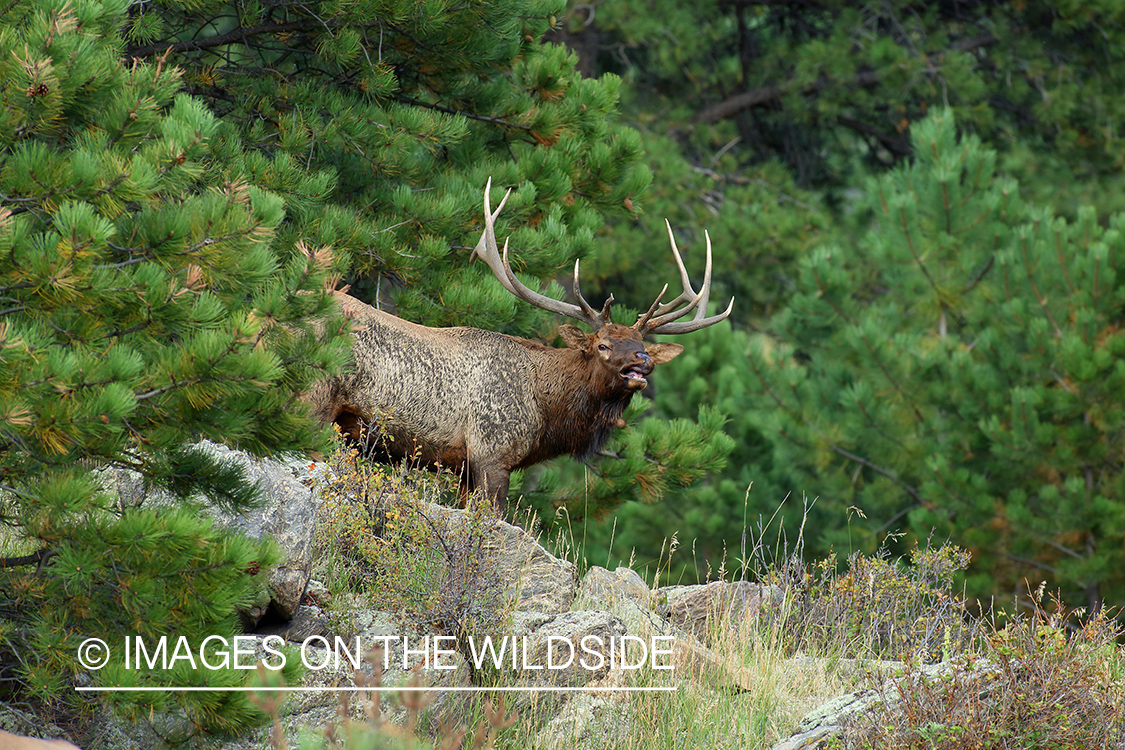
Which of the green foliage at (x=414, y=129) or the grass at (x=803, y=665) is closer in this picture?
the grass at (x=803, y=665)

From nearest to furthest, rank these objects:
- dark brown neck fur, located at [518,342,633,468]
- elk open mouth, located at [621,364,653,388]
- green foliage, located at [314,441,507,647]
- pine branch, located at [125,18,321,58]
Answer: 1. green foliage, located at [314,441,507,647]
2. elk open mouth, located at [621,364,653,388]
3. dark brown neck fur, located at [518,342,633,468]
4. pine branch, located at [125,18,321,58]

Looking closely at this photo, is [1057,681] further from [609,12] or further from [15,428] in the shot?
[609,12]

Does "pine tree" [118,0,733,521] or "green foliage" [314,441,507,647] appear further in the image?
"pine tree" [118,0,733,521]

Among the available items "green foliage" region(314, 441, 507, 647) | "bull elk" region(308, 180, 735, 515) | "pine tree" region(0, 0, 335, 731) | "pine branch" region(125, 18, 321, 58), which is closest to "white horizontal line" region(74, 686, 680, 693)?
"pine tree" region(0, 0, 335, 731)

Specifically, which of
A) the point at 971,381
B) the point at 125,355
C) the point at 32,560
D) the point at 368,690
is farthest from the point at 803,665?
the point at 971,381

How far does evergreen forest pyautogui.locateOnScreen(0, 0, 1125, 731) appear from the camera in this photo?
375cm

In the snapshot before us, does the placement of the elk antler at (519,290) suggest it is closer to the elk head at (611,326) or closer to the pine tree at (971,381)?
the elk head at (611,326)

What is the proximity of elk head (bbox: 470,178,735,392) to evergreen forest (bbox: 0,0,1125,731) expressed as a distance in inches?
14.3

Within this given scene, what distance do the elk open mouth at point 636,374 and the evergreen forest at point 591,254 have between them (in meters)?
1.07

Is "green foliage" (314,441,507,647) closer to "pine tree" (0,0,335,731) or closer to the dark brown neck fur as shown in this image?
the dark brown neck fur

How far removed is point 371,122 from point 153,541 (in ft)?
14.0

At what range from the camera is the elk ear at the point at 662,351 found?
750 cm

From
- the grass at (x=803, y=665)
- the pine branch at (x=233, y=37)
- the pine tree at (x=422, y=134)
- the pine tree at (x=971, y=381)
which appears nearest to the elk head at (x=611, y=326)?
the pine tree at (x=422, y=134)

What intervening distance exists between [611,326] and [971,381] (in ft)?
18.4
